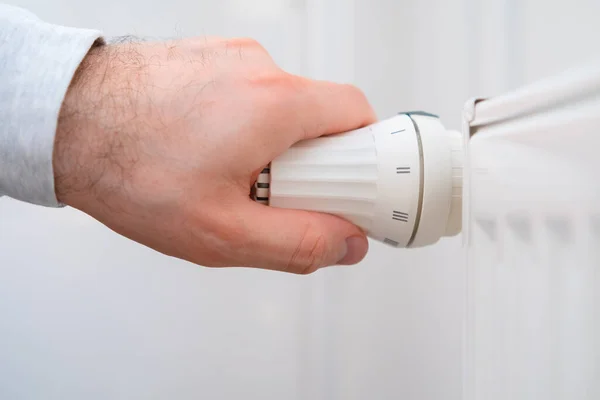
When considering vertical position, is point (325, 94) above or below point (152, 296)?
above

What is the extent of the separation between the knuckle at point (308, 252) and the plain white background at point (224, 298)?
1.08ft

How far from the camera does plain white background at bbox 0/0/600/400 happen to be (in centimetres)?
71

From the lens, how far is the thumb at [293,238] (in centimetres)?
37

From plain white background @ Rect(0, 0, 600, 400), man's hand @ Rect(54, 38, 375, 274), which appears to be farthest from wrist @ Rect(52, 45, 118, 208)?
plain white background @ Rect(0, 0, 600, 400)

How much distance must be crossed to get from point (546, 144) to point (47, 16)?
70 centimetres

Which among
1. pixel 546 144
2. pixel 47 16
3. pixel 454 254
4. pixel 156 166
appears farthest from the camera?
pixel 47 16

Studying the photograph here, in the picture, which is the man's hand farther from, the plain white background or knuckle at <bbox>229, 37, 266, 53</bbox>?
the plain white background

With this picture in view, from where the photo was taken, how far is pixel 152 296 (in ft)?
→ 2.38

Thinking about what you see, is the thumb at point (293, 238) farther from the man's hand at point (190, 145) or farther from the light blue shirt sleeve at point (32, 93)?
the light blue shirt sleeve at point (32, 93)

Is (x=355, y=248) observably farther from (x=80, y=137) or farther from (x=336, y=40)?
(x=336, y=40)

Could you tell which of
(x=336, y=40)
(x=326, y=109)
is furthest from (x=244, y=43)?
(x=336, y=40)

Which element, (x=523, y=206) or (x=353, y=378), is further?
(x=353, y=378)

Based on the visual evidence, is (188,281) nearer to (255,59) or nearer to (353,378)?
(353,378)

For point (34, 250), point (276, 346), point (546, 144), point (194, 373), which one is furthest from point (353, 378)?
point (546, 144)
